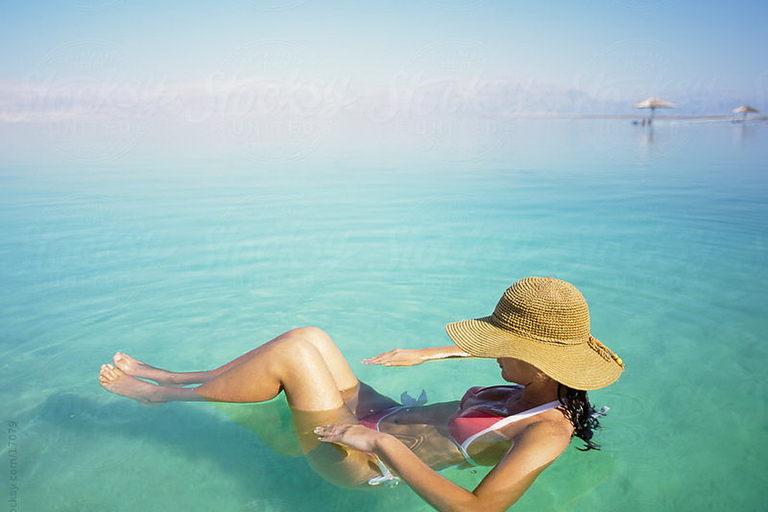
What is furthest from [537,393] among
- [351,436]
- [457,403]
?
[351,436]

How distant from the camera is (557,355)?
216 centimetres

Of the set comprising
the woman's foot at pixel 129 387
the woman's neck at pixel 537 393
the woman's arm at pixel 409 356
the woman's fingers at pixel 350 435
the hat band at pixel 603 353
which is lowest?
the woman's foot at pixel 129 387

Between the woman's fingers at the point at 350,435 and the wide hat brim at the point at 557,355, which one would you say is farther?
the woman's fingers at the point at 350,435

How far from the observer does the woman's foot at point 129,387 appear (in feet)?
9.94

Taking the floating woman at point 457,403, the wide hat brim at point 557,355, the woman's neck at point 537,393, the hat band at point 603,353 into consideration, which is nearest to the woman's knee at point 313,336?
the floating woman at point 457,403

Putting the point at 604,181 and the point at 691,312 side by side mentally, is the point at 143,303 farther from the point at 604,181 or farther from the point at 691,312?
the point at 604,181

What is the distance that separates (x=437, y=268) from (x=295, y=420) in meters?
3.62

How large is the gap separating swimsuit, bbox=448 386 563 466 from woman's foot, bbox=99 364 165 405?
1523 mm

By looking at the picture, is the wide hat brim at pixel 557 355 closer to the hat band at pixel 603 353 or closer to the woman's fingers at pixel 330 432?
the hat band at pixel 603 353

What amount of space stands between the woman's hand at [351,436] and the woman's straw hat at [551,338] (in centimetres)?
51

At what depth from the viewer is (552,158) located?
15.9 meters

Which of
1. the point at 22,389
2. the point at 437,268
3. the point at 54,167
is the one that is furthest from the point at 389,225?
the point at 54,167

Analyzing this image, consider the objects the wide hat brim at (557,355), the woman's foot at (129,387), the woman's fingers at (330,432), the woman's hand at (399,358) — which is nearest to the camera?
the wide hat brim at (557,355)

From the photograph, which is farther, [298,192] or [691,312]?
[298,192]
